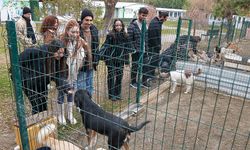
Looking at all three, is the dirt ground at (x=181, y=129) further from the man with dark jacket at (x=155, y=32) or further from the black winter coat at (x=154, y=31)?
the black winter coat at (x=154, y=31)

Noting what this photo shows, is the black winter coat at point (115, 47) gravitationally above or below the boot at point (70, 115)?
above

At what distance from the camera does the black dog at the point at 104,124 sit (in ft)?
10.3

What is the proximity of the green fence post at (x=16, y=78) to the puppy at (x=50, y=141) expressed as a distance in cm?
17

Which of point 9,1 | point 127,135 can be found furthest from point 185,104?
point 9,1

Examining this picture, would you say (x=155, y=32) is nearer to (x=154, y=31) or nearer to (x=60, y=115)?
(x=154, y=31)

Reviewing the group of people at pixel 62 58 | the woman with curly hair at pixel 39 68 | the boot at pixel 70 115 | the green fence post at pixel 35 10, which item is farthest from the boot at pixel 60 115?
the green fence post at pixel 35 10

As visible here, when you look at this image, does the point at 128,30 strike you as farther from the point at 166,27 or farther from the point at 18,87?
the point at 18,87

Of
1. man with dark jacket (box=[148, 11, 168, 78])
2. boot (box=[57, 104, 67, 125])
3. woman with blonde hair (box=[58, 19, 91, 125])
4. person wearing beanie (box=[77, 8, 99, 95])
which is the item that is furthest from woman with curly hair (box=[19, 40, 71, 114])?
man with dark jacket (box=[148, 11, 168, 78])

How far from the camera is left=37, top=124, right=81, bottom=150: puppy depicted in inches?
121

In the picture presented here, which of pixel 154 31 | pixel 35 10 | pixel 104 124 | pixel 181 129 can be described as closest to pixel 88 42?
pixel 104 124

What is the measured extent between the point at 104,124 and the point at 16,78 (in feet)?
3.76

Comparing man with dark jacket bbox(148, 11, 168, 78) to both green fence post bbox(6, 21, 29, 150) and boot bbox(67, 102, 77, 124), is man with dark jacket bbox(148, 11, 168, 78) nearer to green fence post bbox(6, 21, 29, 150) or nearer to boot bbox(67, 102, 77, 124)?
boot bbox(67, 102, 77, 124)

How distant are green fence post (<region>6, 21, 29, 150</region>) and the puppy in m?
0.17

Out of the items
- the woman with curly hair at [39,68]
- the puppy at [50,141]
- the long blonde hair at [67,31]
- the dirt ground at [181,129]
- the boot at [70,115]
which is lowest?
the dirt ground at [181,129]
